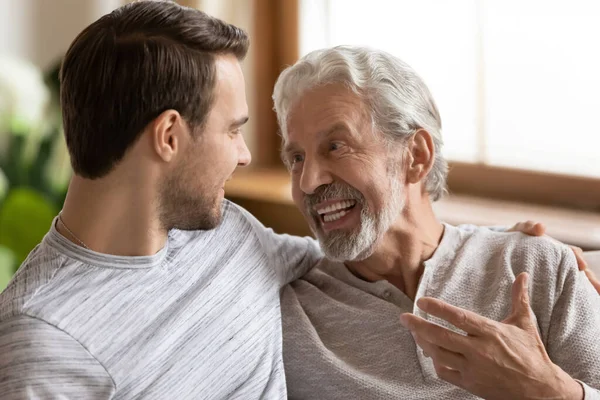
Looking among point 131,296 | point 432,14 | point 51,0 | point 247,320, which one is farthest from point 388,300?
point 51,0

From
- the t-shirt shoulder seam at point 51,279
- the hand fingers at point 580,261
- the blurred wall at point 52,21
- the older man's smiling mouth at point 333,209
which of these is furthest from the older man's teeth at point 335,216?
the blurred wall at point 52,21

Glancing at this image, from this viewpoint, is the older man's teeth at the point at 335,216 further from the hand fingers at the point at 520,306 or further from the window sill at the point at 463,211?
the window sill at the point at 463,211

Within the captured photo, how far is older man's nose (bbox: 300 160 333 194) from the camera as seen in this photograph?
1.87 m

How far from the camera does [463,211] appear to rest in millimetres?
2859

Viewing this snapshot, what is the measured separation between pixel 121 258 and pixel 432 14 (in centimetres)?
191

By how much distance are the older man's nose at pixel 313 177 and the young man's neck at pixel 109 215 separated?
0.41 metres

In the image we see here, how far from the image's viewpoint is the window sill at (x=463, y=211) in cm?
248

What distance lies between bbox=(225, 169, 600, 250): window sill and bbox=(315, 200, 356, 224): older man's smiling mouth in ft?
2.61

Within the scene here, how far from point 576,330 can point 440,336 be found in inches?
14.2

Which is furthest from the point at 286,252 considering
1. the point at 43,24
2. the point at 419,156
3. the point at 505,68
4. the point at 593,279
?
the point at 43,24

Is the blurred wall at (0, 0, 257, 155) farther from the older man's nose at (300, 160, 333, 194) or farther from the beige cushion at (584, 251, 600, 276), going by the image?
the beige cushion at (584, 251, 600, 276)

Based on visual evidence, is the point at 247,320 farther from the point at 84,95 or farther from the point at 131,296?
the point at 84,95

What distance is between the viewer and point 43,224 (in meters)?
3.28

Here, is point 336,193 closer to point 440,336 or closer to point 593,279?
point 440,336
